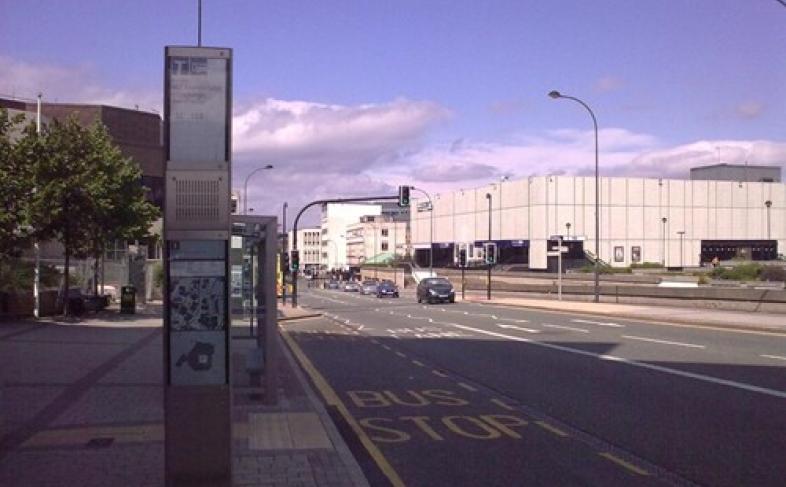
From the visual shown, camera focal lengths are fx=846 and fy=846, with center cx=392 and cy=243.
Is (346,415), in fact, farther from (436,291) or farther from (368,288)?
(368,288)

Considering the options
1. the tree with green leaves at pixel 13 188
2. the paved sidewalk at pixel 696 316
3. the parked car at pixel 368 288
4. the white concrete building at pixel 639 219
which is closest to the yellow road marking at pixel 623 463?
the paved sidewalk at pixel 696 316

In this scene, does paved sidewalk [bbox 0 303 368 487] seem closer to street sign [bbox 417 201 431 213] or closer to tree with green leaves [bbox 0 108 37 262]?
tree with green leaves [bbox 0 108 37 262]

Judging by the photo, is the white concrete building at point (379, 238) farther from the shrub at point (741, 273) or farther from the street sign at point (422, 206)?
the shrub at point (741, 273)

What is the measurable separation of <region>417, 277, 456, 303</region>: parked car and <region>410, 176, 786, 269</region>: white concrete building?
36.0m

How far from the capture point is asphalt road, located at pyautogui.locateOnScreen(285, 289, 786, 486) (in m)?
8.03

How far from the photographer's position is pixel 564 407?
11625mm

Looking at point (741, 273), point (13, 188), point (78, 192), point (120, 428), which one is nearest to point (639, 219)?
point (741, 273)

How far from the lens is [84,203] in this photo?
26.0m

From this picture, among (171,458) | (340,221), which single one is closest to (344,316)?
(171,458)

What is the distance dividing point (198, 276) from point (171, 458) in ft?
4.48

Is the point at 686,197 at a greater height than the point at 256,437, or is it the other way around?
the point at 686,197

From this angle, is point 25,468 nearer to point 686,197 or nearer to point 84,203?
point 84,203

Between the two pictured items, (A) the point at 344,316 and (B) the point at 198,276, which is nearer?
(B) the point at 198,276

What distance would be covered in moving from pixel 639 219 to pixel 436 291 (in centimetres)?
4900
